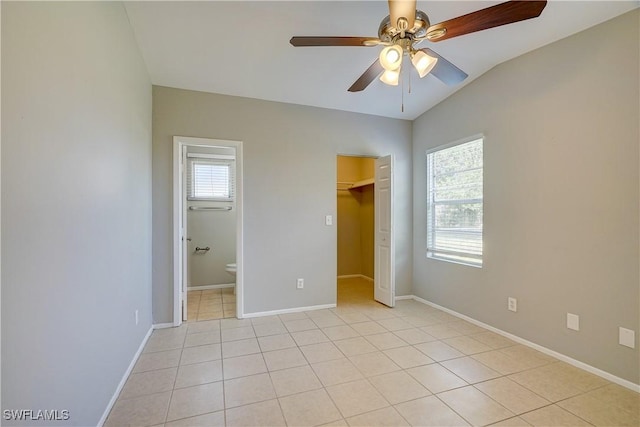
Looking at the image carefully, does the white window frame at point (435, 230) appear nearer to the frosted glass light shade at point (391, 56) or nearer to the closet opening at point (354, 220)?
the closet opening at point (354, 220)

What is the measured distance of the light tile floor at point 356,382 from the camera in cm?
172

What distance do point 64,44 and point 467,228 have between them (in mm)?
3647

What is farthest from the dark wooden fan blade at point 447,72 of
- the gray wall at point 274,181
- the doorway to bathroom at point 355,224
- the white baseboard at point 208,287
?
the white baseboard at point 208,287

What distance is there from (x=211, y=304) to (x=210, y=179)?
2011 millimetres

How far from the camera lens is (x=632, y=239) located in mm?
1995

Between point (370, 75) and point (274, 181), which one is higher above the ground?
point (370, 75)

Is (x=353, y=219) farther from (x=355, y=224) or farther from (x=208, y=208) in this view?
(x=208, y=208)

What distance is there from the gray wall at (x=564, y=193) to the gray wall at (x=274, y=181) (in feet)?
5.37

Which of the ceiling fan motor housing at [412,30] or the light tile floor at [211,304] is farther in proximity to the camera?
the light tile floor at [211,304]

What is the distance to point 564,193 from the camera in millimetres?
2385

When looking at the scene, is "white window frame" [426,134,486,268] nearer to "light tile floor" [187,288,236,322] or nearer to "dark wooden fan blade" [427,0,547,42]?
"dark wooden fan blade" [427,0,547,42]

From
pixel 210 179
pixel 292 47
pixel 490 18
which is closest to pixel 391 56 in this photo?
pixel 490 18

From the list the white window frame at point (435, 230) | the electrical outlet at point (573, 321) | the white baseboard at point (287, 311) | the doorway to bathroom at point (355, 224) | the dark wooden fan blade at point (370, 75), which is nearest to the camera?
the dark wooden fan blade at point (370, 75)

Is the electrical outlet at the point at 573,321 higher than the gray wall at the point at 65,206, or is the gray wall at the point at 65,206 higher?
the gray wall at the point at 65,206
